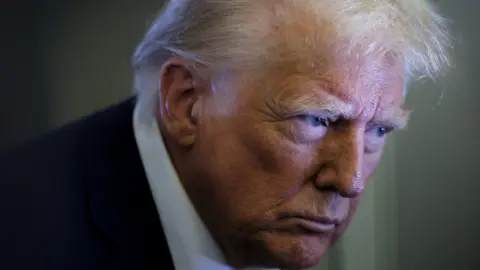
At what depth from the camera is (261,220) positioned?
1.93ft

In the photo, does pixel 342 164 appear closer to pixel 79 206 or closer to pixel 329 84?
pixel 329 84

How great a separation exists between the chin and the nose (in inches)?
2.3

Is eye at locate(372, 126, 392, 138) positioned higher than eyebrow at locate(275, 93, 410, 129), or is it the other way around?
eyebrow at locate(275, 93, 410, 129)

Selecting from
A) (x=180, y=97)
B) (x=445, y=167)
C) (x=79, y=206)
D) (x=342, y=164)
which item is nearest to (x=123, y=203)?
(x=79, y=206)

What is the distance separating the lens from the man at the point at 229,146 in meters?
0.56

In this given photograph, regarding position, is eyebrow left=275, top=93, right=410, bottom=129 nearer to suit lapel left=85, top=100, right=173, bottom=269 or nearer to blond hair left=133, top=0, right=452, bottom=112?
blond hair left=133, top=0, right=452, bottom=112

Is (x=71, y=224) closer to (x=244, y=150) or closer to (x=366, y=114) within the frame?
(x=244, y=150)

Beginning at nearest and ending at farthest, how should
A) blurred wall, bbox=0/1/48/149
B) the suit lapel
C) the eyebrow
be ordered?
the eyebrow, the suit lapel, blurred wall, bbox=0/1/48/149

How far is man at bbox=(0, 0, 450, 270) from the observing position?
22.0 inches

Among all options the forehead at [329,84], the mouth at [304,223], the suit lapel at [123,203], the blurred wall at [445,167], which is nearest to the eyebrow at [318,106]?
the forehead at [329,84]

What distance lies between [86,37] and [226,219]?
60 cm

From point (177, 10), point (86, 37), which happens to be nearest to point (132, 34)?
point (86, 37)

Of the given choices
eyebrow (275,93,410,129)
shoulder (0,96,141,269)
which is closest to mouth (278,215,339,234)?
eyebrow (275,93,410,129)

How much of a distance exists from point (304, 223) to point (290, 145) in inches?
3.2
